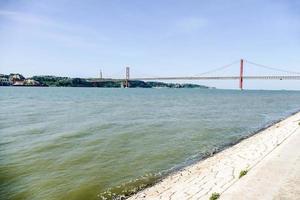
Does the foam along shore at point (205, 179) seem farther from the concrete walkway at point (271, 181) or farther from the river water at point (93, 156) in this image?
the river water at point (93, 156)

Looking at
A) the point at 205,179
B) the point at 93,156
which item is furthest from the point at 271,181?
the point at 93,156

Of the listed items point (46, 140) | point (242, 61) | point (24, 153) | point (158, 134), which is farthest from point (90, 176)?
point (242, 61)

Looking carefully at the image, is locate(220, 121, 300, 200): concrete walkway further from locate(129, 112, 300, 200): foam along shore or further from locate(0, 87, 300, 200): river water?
locate(0, 87, 300, 200): river water

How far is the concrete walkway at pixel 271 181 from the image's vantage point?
733cm

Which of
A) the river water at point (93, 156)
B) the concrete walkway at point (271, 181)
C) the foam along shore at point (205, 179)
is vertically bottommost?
the river water at point (93, 156)

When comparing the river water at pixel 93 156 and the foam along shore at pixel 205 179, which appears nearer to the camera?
the foam along shore at pixel 205 179

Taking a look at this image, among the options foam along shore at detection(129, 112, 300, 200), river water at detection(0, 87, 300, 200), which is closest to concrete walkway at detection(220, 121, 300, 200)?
foam along shore at detection(129, 112, 300, 200)

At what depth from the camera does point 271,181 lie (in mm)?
8211

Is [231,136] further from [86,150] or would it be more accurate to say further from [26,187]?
[26,187]

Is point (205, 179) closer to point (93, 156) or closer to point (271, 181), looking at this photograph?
point (271, 181)

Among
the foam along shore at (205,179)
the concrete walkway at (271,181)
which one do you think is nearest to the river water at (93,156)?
the foam along shore at (205,179)

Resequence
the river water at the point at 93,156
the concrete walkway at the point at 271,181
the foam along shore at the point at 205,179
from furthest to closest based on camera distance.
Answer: the river water at the point at 93,156, the foam along shore at the point at 205,179, the concrete walkway at the point at 271,181

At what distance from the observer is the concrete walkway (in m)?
7.33

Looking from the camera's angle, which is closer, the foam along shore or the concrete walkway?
the concrete walkway
